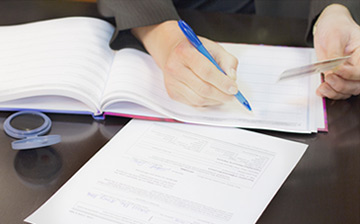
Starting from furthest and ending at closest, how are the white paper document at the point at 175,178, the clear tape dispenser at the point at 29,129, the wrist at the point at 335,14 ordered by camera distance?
the wrist at the point at 335,14, the clear tape dispenser at the point at 29,129, the white paper document at the point at 175,178

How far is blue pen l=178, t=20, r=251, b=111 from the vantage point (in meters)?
0.87

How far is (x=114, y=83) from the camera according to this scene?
0.92 m

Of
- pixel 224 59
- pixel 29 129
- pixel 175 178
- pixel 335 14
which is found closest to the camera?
pixel 175 178

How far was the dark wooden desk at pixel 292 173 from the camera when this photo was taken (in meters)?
0.68

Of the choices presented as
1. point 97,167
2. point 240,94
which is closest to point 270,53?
point 240,94

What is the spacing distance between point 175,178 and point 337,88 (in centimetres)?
41

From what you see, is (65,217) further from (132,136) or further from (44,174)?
(132,136)

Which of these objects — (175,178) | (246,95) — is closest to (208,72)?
(246,95)

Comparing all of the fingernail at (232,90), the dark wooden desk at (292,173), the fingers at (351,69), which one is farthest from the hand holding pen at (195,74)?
the fingers at (351,69)

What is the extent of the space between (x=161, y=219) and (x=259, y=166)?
0.66 feet

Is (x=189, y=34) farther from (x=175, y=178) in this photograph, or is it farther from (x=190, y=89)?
(x=175, y=178)

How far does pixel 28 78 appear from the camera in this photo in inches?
35.3

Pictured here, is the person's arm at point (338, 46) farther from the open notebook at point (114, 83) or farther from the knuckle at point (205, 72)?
the knuckle at point (205, 72)

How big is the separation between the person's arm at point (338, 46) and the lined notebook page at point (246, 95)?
0.04 metres
